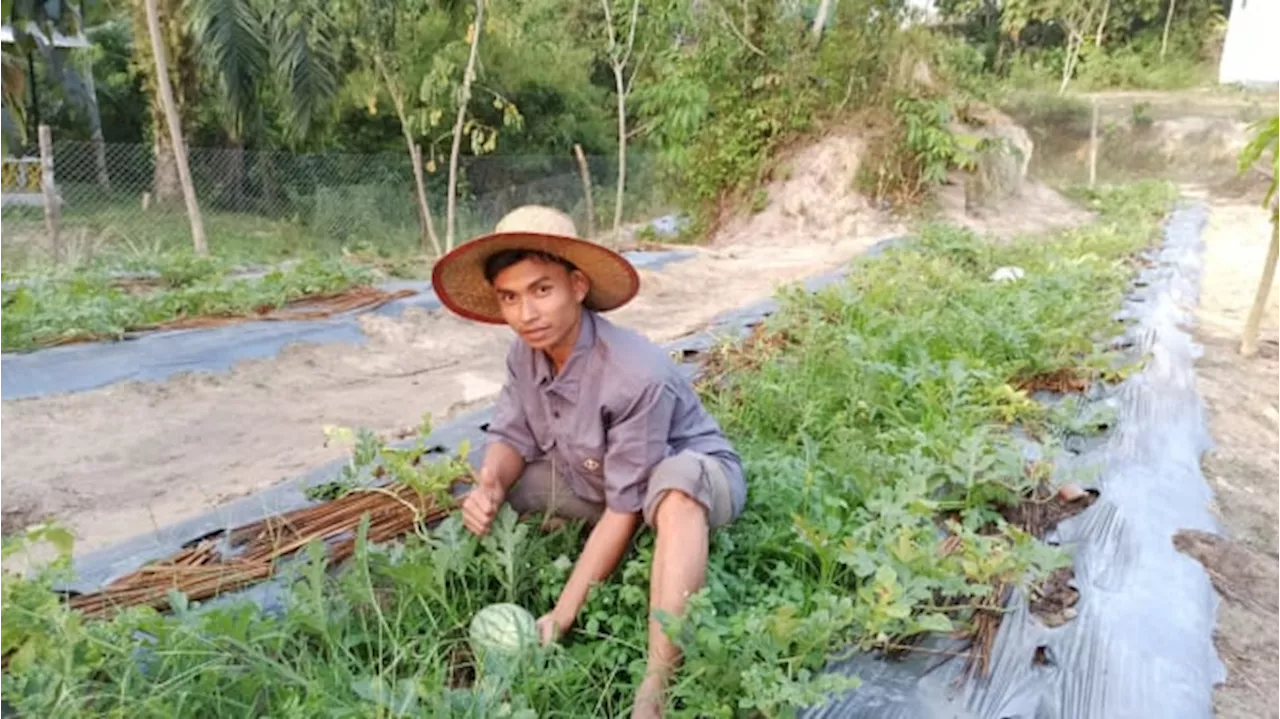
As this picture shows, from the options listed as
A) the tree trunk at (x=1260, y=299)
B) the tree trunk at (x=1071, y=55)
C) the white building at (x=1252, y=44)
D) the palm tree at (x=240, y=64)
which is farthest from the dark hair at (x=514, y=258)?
the white building at (x=1252, y=44)

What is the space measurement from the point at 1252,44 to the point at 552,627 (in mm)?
27546

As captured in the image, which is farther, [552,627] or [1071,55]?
[1071,55]

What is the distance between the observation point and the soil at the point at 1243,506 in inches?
80.4

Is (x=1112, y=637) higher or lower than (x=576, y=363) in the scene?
lower

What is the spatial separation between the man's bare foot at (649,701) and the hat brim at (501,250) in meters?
0.87

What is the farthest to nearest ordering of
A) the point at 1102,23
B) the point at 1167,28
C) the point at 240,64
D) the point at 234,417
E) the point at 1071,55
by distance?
1. the point at 1167,28
2. the point at 1102,23
3. the point at 1071,55
4. the point at 240,64
5. the point at 234,417

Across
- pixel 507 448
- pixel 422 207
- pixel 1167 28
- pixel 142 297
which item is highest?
pixel 1167 28

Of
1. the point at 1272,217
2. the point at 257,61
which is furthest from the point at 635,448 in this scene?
the point at 257,61

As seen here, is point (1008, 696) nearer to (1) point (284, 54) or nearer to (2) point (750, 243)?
(2) point (750, 243)

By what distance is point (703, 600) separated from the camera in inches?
64.1

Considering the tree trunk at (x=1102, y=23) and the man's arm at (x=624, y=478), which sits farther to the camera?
the tree trunk at (x=1102, y=23)

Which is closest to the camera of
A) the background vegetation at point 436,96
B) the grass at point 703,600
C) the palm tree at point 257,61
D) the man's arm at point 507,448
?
the grass at point 703,600

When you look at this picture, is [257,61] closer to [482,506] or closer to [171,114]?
[171,114]

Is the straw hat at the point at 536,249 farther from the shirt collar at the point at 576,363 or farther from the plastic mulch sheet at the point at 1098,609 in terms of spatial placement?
the plastic mulch sheet at the point at 1098,609
